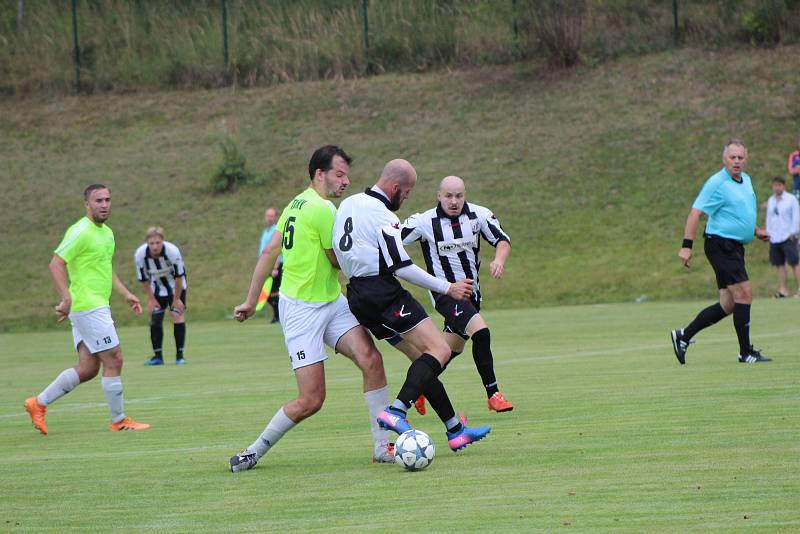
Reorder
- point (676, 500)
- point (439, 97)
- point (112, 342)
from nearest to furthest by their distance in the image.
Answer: point (676, 500)
point (112, 342)
point (439, 97)

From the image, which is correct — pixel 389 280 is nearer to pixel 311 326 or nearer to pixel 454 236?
pixel 311 326

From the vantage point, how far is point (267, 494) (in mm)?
7145

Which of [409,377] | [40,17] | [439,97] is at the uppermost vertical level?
[40,17]

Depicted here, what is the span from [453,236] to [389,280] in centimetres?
311

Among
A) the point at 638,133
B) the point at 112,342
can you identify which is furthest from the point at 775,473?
the point at 638,133

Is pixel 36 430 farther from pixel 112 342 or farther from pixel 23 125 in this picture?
pixel 23 125

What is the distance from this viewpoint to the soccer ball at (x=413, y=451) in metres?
7.53

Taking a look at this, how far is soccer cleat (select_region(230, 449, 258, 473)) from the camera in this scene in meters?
7.99

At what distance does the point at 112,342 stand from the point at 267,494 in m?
4.14

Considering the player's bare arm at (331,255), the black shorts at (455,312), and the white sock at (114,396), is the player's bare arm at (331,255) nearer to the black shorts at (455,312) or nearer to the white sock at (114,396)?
the black shorts at (455,312)

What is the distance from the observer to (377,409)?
26.8ft

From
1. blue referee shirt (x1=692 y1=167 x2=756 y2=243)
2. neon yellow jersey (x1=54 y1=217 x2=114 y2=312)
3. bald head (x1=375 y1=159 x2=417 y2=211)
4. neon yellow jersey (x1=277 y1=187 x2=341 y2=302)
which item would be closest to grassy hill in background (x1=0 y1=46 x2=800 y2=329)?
blue referee shirt (x1=692 y1=167 x2=756 y2=243)

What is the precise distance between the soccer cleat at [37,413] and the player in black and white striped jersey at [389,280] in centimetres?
412

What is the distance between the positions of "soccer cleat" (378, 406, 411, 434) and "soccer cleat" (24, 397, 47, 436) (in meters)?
4.27
